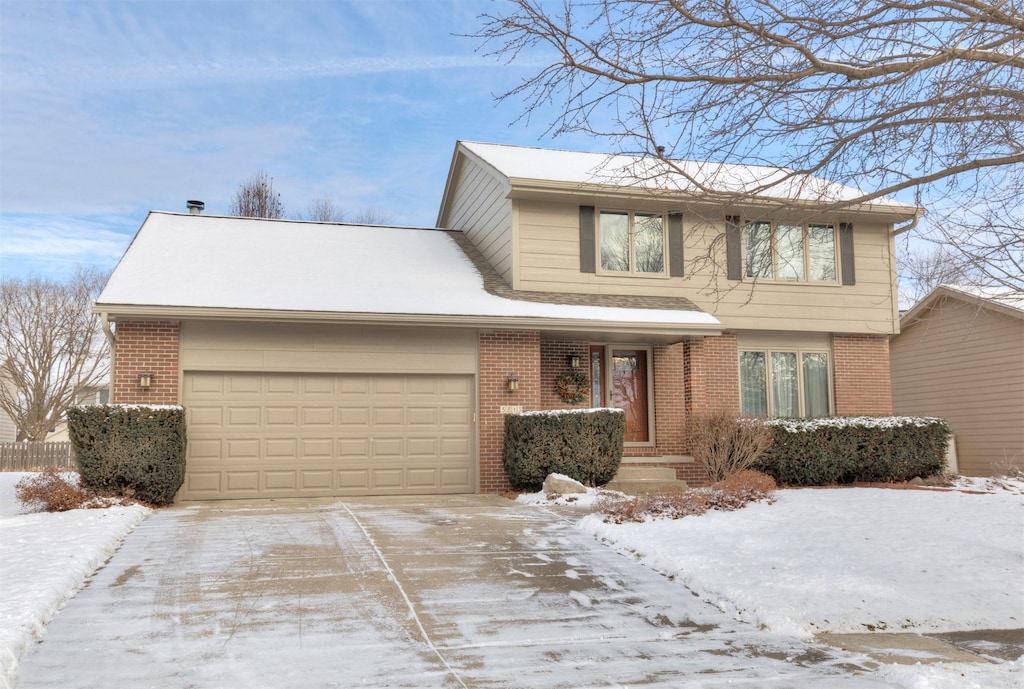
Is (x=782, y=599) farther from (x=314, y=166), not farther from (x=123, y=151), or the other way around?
(x=314, y=166)

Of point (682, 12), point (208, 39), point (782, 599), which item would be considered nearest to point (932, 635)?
point (782, 599)

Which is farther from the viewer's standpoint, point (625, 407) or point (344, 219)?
point (344, 219)

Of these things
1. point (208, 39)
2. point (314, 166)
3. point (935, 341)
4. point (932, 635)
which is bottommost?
point (932, 635)

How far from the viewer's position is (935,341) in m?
19.8

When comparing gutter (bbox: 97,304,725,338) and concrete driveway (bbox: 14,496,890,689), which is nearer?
concrete driveway (bbox: 14,496,890,689)

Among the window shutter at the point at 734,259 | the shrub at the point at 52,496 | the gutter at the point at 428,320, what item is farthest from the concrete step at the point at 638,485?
the shrub at the point at 52,496

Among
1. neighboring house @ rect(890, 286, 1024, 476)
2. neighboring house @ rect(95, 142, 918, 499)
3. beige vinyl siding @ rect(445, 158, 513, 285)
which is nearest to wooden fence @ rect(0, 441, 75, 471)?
neighboring house @ rect(95, 142, 918, 499)

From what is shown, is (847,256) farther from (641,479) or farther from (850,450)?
(641,479)

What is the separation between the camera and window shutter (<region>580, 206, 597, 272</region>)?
48.2ft

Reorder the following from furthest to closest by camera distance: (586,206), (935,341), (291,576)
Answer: (935,341) < (586,206) < (291,576)

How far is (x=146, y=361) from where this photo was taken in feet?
39.9

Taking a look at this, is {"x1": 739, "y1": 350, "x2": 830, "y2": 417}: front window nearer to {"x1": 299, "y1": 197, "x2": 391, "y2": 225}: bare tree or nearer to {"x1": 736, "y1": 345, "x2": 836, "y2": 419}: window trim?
{"x1": 736, "y1": 345, "x2": 836, "y2": 419}: window trim

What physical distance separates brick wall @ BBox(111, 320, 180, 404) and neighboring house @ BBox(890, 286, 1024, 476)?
47.6 ft

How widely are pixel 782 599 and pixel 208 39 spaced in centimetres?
1582
